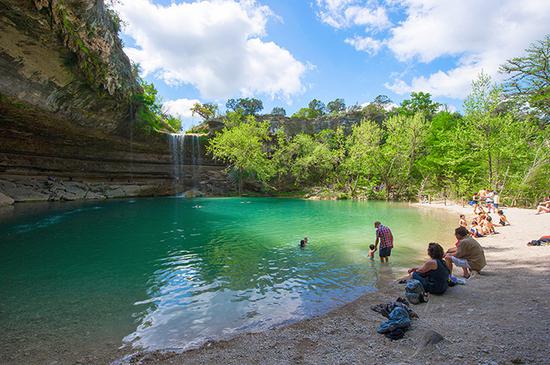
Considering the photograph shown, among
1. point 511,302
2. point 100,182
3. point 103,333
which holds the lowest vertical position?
point 103,333

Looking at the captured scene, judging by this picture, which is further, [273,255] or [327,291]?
[273,255]

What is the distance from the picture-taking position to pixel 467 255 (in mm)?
6918

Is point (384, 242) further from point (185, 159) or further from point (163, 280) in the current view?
point (185, 159)

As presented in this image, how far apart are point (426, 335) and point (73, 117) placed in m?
26.4

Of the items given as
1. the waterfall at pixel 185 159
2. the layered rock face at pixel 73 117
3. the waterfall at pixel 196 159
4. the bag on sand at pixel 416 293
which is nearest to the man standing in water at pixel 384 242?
the bag on sand at pixel 416 293

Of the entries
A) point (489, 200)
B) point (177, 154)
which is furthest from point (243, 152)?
point (489, 200)

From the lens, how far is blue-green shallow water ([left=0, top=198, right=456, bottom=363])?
4641 millimetres

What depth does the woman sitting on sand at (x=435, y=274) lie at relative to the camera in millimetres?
5559

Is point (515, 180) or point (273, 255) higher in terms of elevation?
point (515, 180)

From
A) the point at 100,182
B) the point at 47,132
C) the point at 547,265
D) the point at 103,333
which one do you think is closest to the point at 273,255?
the point at 103,333

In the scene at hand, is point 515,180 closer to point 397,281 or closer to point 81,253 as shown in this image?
point 397,281

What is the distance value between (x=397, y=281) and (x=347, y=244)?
13.1 feet

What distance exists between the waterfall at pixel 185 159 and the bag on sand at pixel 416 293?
3253 centimetres

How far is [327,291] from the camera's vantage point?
6.45 meters
